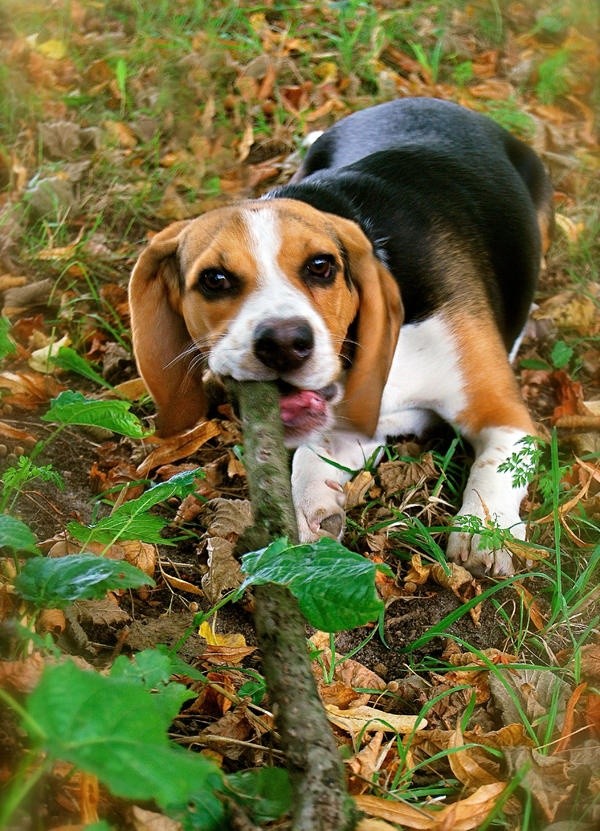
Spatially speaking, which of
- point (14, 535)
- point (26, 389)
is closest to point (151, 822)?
point (14, 535)

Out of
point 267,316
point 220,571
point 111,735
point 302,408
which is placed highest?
point 111,735

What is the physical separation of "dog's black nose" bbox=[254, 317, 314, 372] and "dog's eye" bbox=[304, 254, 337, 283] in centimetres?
26

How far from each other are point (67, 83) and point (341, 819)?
5014 mm

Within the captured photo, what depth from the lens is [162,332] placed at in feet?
10.0

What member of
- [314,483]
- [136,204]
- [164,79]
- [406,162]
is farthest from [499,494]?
[164,79]

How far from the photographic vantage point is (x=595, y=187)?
4828mm

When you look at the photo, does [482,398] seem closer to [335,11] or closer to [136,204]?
[136,204]

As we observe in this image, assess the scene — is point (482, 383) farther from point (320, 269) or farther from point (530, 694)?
point (530, 694)

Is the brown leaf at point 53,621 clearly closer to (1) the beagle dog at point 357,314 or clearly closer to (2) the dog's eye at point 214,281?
(1) the beagle dog at point 357,314

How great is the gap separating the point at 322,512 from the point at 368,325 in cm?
61

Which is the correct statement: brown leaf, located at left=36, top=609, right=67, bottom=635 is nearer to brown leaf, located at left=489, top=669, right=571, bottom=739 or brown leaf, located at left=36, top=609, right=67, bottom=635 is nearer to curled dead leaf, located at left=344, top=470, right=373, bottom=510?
brown leaf, located at left=489, top=669, right=571, bottom=739

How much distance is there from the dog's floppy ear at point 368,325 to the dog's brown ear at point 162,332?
1.74 ft

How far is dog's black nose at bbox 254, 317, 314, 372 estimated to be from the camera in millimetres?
2518

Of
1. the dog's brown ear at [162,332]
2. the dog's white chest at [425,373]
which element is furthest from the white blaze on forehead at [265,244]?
the dog's white chest at [425,373]
